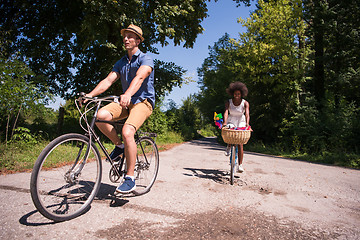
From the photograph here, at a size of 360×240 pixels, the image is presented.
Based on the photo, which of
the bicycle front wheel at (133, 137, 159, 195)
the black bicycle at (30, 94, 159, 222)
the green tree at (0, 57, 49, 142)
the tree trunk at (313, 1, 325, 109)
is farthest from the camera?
the tree trunk at (313, 1, 325, 109)

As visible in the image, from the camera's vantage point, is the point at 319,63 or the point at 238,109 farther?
the point at 319,63

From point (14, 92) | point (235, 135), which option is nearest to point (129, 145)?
point (235, 135)

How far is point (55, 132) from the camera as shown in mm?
11625

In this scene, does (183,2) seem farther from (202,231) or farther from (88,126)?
(202,231)

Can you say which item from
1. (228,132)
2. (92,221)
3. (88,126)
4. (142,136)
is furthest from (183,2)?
(92,221)

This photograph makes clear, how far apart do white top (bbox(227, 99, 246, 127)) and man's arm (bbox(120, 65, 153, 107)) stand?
2676 mm

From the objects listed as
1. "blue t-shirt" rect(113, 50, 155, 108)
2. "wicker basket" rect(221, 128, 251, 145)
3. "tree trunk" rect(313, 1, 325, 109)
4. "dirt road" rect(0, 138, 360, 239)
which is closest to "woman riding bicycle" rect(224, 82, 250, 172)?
"wicker basket" rect(221, 128, 251, 145)

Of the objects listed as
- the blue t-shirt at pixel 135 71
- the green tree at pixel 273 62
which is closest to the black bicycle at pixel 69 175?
the blue t-shirt at pixel 135 71

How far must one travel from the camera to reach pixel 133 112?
3.13 metres

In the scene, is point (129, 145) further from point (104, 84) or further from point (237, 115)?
→ point (237, 115)

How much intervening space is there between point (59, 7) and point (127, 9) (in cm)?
464

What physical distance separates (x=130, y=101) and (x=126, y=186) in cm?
110

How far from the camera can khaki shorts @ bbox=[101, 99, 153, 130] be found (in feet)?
10.1

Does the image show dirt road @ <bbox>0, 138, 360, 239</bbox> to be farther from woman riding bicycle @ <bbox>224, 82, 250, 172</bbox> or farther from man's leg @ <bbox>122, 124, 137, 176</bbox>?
woman riding bicycle @ <bbox>224, 82, 250, 172</bbox>
